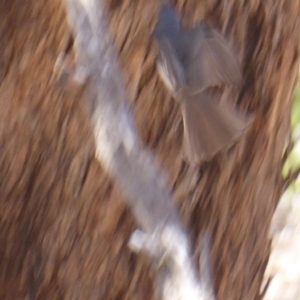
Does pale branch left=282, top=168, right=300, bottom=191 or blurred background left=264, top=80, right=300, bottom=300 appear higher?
pale branch left=282, top=168, right=300, bottom=191

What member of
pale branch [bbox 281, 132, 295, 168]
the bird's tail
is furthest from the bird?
pale branch [bbox 281, 132, 295, 168]

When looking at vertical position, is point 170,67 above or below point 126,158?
above

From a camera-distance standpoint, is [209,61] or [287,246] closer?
[209,61]

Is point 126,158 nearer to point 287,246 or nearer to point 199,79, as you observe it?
point 199,79

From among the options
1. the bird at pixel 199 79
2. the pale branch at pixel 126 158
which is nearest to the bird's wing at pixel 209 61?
the bird at pixel 199 79

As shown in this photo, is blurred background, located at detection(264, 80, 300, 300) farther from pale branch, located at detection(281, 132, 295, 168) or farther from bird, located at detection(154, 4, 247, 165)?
bird, located at detection(154, 4, 247, 165)

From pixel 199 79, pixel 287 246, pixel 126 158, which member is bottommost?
pixel 287 246

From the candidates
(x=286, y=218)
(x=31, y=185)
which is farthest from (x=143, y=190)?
(x=286, y=218)

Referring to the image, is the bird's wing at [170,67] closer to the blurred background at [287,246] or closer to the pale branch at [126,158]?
the pale branch at [126,158]

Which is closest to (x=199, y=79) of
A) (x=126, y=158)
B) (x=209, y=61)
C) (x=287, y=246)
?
(x=209, y=61)
